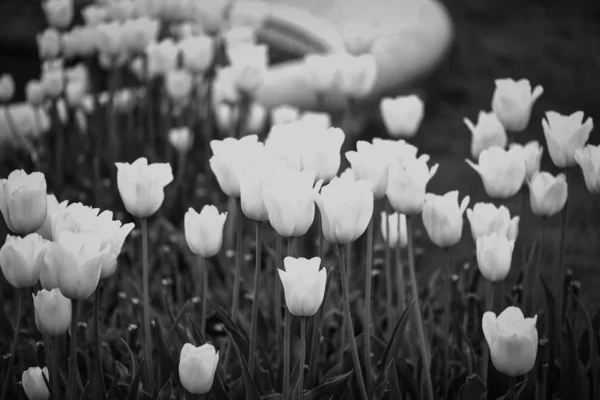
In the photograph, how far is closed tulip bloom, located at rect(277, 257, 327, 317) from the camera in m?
1.24

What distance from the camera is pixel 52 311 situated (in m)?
1.32

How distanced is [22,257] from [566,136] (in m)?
1.15

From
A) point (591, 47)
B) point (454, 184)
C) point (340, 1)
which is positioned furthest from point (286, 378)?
point (591, 47)

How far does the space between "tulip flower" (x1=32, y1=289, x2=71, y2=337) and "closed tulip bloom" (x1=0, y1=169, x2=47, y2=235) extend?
0.14m

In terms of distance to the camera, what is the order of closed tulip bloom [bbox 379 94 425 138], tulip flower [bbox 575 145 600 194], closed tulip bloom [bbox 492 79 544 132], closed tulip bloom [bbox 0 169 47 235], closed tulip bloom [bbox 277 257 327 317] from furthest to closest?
1. closed tulip bloom [bbox 379 94 425 138]
2. closed tulip bloom [bbox 492 79 544 132]
3. tulip flower [bbox 575 145 600 194]
4. closed tulip bloom [bbox 0 169 47 235]
5. closed tulip bloom [bbox 277 257 327 317]

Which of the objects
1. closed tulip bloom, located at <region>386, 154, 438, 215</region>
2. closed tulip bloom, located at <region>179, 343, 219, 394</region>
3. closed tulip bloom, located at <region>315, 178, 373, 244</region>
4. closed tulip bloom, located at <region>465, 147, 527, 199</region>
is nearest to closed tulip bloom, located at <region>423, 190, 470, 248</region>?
closed tulip bloom, located at <region>386, 154, 438, 215</region>

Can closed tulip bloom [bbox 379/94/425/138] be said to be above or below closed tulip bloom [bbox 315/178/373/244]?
above

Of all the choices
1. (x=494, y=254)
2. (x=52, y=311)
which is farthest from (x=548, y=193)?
(x=52, y=311)

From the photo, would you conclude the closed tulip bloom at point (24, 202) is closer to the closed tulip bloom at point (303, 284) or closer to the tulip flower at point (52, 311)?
the tulip flower at point (52, 311)

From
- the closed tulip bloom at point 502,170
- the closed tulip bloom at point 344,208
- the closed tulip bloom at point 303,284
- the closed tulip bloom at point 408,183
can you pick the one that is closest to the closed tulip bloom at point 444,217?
the closed tulip bloom at point 408,183

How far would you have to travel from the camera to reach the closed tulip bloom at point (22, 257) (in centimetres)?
131

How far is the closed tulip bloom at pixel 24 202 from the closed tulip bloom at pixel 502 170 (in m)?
0.89

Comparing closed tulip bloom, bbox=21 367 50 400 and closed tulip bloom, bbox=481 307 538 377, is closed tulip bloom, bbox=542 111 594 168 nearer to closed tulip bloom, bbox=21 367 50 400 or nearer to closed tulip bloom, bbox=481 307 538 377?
closed tulip bloom, bbox=481 307 538 377

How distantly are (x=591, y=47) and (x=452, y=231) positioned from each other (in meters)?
5.14
